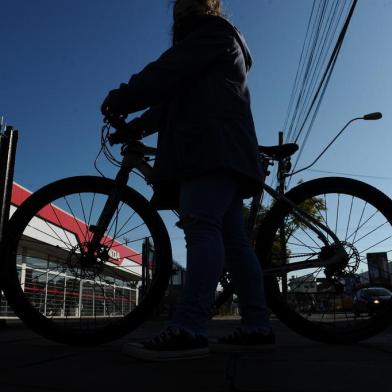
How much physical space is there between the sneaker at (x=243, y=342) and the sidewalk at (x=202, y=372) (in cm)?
9

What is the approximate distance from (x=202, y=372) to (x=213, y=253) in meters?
0.59

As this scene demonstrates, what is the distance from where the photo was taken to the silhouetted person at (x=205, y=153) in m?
1.93

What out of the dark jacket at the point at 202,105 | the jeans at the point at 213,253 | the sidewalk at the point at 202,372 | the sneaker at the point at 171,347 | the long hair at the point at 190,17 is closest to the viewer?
the sidewalk at the point at 202,372

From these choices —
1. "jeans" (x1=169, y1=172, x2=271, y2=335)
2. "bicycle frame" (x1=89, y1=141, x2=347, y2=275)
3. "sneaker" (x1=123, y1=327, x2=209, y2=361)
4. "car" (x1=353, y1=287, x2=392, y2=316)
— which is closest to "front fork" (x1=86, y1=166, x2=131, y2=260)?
"bicycle frame" (x1=89, y1=141, x2=347, y2=275)

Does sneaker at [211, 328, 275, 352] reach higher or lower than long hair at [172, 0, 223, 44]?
lower

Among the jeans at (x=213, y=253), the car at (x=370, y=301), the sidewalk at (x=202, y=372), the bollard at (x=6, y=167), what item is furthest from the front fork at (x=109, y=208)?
the bollard at (x=6, y=167)

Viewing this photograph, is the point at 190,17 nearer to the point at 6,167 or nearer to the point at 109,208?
the point at 109,208

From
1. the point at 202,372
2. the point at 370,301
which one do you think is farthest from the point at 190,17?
the point at 370,301

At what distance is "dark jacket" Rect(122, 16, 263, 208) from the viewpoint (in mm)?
2021

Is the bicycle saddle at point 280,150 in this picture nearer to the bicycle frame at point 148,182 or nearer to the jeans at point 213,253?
the bicycle frame at point 148,182

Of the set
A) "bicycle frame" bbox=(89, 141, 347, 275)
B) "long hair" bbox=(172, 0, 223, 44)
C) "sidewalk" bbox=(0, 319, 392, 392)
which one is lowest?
"sidewalk" bbox=(0, 319, 392, 392)

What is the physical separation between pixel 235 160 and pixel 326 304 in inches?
56.4

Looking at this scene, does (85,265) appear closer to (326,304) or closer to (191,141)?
(191,141)

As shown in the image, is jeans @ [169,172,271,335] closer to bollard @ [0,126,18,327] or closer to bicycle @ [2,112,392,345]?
bicycle @ [2,112,392,345]
